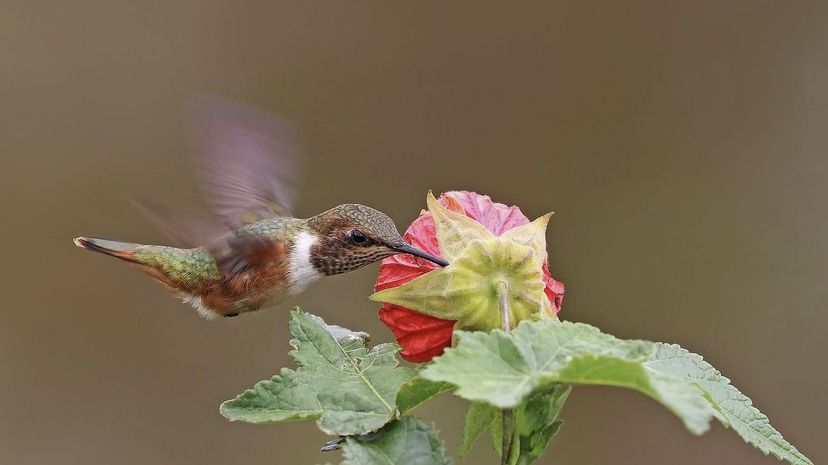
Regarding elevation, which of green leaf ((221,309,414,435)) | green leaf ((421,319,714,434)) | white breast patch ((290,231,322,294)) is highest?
green leaf ((421,319,714,434))

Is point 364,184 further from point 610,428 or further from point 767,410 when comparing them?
point 767,410

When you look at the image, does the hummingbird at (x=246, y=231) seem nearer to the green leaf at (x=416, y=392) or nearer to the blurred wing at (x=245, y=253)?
the blurred wing at (x=245, y=253)

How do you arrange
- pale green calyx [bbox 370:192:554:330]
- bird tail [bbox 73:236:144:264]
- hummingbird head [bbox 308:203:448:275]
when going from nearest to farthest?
pale green calyx [bbox 370:192:554:330], hummingbird head [bbox 308:203:448:275], bird tail [bbox 73:236:144:264]

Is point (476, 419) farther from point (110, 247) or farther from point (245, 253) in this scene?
point (110, 247)

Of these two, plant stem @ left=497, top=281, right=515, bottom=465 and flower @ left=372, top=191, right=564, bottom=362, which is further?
flower @ left=372, top=191, right=564, bottom=362

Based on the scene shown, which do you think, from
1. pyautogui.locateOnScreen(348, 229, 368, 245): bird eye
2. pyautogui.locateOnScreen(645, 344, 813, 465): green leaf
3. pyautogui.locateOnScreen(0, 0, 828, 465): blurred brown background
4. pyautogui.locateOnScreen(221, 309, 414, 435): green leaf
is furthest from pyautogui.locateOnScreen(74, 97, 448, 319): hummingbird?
pyautogui.locateOnScreen(0, 0, 828, 465): blurred brown background

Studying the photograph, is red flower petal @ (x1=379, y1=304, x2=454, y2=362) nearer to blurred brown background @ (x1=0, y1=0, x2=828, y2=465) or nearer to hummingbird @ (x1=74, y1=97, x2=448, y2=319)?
hummingbird @ (x1=74, y1=97, x2=448, y2=319)

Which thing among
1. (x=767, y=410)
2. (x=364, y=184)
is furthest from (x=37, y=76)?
(x=767, y=410)
